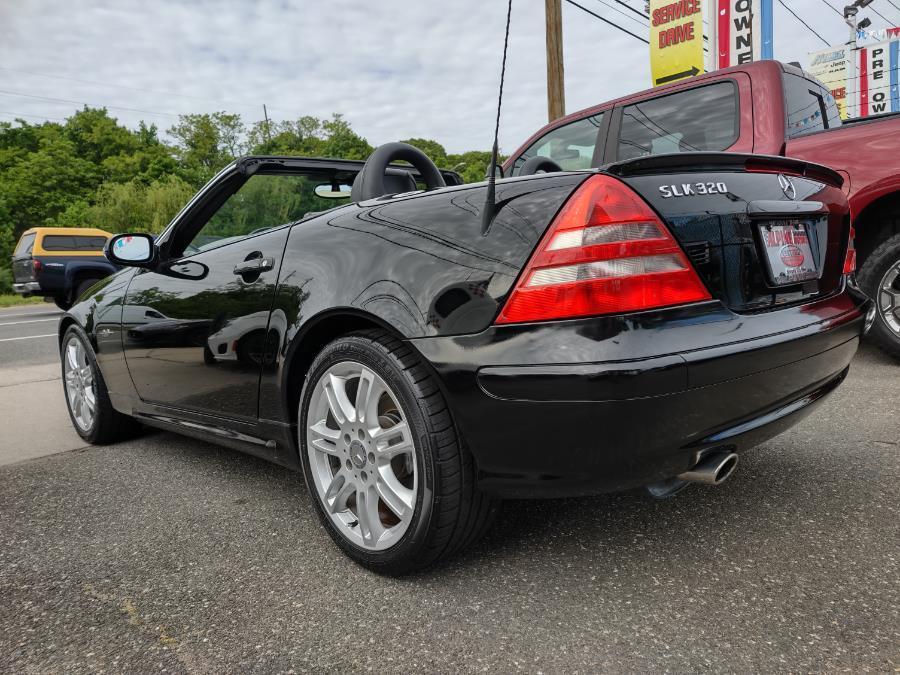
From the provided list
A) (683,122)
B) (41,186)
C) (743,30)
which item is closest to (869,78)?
(743,30)

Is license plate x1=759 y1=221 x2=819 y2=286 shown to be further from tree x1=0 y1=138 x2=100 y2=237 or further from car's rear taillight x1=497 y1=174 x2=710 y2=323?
tree x1=0 y1=138 x2=100 y2=237

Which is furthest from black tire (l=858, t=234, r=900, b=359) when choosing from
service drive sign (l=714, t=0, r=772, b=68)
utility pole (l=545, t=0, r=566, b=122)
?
service drive sign (l=714, t=0, r=772, b=68)

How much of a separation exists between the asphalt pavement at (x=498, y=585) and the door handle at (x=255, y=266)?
2.95ft

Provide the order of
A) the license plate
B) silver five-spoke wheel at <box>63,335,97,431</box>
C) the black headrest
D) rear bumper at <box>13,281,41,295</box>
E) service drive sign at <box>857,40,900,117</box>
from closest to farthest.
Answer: the license plate
the black headrest
silver five-spoke wheel at <box>63,335,97,431</box>
rear bumper at <box>13,281,41,295</box>
service drive sign at <box>857,40,900,117</box>

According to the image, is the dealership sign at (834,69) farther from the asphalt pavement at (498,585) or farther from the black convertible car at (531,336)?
the black convertible car at (531,336)

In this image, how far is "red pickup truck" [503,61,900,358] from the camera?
13.2ft

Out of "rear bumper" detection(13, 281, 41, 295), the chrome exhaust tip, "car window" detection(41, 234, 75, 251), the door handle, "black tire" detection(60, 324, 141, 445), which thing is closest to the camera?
the chrome exhaust tip

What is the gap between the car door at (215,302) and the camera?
2354 mm

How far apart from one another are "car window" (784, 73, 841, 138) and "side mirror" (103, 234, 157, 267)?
12.0 ft

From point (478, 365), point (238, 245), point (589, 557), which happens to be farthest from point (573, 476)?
point (238, 245)

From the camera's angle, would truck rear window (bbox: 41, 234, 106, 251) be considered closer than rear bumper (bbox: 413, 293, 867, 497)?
No

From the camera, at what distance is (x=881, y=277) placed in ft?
13.9

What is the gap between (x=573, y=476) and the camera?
1.59 metres

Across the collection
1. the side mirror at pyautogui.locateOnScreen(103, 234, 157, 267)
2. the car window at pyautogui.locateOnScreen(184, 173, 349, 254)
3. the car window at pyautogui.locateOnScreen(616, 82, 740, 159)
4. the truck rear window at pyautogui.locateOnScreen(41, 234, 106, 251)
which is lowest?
the side mirror at pyautogui.locateOnScreen(103, 234, 157, 267)
